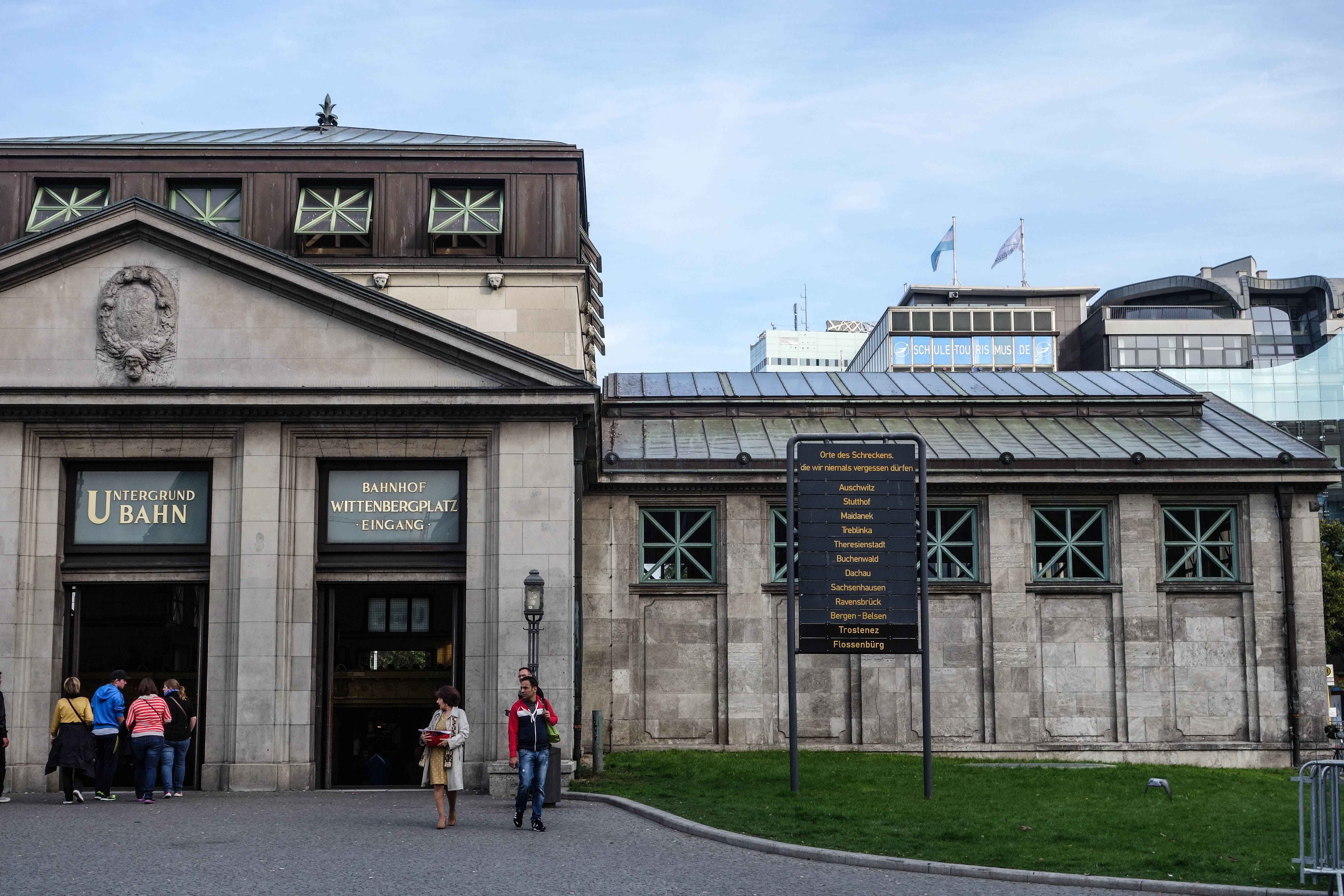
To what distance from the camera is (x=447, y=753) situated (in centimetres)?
1947

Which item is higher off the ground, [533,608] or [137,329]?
[137,329]

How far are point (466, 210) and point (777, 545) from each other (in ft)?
34.6

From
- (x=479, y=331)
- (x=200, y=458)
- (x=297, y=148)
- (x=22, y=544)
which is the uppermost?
(x=297, y=148)

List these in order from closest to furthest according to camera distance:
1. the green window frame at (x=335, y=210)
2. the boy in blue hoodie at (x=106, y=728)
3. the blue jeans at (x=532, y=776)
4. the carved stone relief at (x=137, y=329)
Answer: the blue jeans at (x=532, y=776)
the boy in blue hoodie at (x=106, y=728)
the carved stone relief at (x=137, y=329)
the green window frame at (x=335, y=210)

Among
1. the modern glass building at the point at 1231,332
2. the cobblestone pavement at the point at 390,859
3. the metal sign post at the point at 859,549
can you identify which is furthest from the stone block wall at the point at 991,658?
the modern glass building at the point at 1231,332

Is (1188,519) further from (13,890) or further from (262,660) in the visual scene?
(13,890)

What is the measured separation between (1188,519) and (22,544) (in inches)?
1008

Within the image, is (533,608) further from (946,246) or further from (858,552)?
(946,246)

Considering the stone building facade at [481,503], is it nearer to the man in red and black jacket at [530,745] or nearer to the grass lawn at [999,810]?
the grass lawn at [999,810]

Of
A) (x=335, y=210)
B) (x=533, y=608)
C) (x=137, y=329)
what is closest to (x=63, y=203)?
(x=335, y=210)

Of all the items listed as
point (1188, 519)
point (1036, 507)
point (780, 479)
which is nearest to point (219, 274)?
point (780, 479)

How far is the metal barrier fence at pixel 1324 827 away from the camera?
46.8 ft

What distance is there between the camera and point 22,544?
26.1 m

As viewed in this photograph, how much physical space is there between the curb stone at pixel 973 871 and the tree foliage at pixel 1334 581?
44096 millimetres
